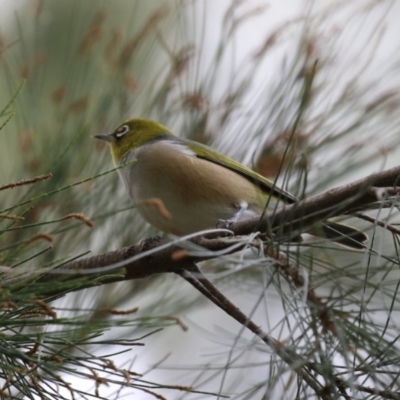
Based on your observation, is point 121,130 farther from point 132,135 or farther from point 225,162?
point 225,162

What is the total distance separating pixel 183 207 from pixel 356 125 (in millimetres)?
655

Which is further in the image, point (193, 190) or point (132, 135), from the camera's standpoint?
point (132, 135)

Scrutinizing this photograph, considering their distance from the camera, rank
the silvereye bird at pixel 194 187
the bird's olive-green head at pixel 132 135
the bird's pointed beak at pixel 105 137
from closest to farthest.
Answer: the bird's pointed beak at pixel 105 137, the silvereye bird at pixel 194 187, the bird's olive-green head at pixel 132 135

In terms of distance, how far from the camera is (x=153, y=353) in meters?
3.88

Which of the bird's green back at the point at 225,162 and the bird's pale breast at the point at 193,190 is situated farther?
the bird's pale breast at the point at 193,190

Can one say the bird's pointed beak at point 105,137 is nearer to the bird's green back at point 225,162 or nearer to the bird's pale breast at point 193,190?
the bird's pale breast at point 193,190

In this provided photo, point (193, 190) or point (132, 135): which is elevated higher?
point (132, 135)

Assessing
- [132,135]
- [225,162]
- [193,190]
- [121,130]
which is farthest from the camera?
[132,135]

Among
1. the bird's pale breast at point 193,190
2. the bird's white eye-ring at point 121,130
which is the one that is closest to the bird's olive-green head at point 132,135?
the bird's white eye-ring at point 121,130

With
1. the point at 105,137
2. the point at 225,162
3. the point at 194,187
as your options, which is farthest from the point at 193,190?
the point at 105,137

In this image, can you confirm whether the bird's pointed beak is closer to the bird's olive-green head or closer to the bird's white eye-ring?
the bird's olive-green head

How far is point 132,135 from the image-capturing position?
2.88 meters

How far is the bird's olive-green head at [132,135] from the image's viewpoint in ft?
8.78

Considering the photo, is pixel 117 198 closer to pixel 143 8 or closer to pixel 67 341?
pixel 67 341
